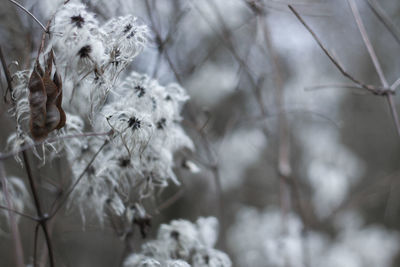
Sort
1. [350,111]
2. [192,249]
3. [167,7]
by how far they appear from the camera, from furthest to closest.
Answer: [350,111] < [167,7] < [192,249]

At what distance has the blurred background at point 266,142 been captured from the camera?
2.65 meters

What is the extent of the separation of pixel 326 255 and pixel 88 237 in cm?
248

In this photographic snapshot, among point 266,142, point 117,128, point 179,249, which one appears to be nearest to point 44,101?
point 117,128

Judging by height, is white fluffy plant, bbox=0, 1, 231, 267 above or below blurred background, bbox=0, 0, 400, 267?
below

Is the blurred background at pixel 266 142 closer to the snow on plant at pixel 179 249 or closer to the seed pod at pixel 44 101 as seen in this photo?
the snow on plant at pixel 179 249

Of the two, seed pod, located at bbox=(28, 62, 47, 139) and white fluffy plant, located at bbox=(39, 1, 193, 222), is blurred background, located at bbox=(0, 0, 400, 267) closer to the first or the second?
white fluffy plant, located at bbox=(39, 1, 193, 222)

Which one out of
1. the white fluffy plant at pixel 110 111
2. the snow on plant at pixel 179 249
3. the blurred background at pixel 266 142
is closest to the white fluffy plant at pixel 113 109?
the white fluffy plant at pixel 110 111

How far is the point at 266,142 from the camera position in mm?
4309

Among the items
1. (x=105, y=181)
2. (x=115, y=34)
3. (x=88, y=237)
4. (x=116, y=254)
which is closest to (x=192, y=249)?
(x=105, y=181)

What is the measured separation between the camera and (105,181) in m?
1.73

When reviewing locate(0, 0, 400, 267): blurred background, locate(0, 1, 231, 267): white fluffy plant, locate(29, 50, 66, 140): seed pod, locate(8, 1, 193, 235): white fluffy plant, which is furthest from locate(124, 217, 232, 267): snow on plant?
locate(29, 50, 66, 140): seed pod

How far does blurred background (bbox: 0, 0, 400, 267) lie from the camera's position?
2.65 metres

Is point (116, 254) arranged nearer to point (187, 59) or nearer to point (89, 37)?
point (187, 59)

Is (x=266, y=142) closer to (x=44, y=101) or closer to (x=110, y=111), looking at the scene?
(x=110, y=111)
